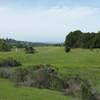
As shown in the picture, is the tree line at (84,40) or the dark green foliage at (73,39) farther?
the dark green foliage at (73,39)

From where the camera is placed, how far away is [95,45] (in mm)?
93500

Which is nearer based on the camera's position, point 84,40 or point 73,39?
point 84,40

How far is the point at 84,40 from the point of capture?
102m

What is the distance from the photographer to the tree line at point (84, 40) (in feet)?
310

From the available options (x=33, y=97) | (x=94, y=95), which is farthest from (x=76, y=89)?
(x=33, y=97)

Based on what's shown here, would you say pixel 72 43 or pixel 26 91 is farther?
pixel 72 43

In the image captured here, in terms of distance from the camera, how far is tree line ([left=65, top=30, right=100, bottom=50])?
310 feet

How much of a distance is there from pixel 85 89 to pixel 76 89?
1.61 m

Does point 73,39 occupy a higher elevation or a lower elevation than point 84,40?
higher

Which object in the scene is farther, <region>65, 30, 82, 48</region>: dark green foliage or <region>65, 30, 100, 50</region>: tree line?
<region>65, 30, 82, 48</region>: dark green foliage

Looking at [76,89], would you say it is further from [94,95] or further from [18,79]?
[18,79]

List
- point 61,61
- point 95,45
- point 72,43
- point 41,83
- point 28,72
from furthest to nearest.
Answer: point 72,43 < point 95,45 < point 61,61 < point 28,72 < point 41,83

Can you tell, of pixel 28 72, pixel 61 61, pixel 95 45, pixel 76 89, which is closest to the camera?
pixel 76 89

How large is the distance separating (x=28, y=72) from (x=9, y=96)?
8274 mm
